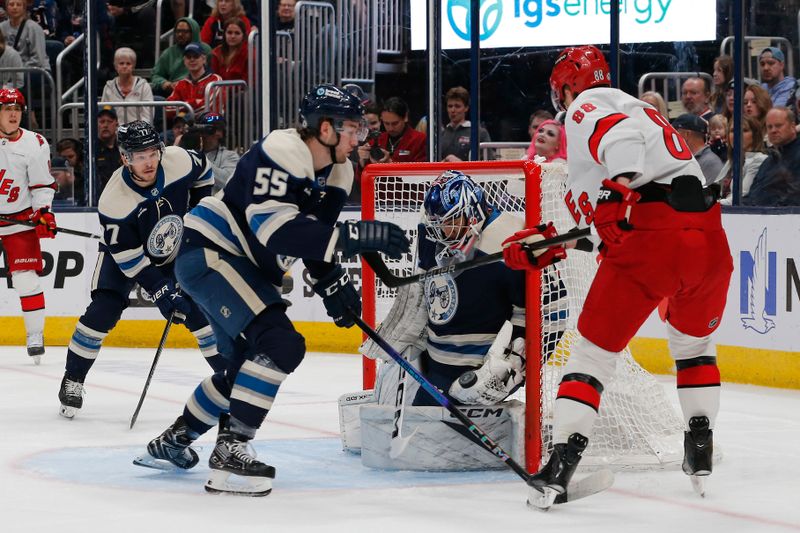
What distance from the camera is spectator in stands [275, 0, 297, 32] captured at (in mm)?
7848

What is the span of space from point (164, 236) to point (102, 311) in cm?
42

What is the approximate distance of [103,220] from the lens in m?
4.75

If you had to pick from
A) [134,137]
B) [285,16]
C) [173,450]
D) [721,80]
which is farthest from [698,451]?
[285,16]

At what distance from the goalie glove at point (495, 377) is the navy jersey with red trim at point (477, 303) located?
6 cm

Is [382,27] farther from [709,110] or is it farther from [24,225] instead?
[24,225]

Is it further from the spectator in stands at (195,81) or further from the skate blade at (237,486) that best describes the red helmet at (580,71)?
the spectator in stands at (195,81)

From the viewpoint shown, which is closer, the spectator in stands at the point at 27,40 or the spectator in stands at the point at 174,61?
the spectator in stands at the point at 174,61

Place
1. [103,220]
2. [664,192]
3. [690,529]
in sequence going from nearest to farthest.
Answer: [690,529], [664,192], [103,220]

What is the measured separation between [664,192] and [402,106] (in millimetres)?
4641

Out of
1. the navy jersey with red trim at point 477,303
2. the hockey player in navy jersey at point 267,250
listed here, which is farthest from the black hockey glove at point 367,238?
the navy jersey with red trim at point 477,303

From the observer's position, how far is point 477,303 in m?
3.81

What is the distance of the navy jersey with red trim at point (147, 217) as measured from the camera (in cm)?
473

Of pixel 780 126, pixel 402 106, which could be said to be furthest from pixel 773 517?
pixel 402 106

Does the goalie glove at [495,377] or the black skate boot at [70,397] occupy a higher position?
the goalie glove at [495,377]
